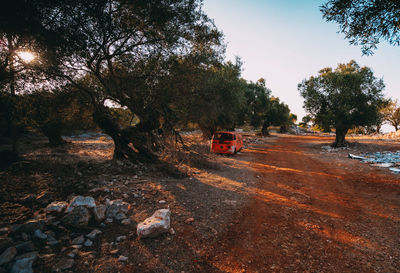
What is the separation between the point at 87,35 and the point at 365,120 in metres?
24.5

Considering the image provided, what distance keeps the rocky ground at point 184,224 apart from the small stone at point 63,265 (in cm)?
1

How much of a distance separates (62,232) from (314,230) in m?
5.71

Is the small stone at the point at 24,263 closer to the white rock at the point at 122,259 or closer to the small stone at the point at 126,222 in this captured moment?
the white rock at the point at 122,259

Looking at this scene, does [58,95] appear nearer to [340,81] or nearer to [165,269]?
[165,269]

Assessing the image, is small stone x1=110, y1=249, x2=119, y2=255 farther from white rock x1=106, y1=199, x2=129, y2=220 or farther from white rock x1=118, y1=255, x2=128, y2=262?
white rock x1=106, y1=199, x2=129, y2=220

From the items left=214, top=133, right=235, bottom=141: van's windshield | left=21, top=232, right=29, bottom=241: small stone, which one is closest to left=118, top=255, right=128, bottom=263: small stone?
left=21, top=232, right=29, bottom=241: small stone

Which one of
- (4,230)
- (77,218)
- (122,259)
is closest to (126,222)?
(77,218)

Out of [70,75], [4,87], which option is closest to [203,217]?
[70,75]

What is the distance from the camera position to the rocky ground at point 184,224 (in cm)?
297

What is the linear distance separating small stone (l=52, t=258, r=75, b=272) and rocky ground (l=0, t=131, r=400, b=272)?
0.6 inches

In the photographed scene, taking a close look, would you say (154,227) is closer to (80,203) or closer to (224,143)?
(80,203)

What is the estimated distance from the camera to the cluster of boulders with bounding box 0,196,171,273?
2670mm

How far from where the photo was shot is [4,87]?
667cm

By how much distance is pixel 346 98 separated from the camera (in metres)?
17.6
